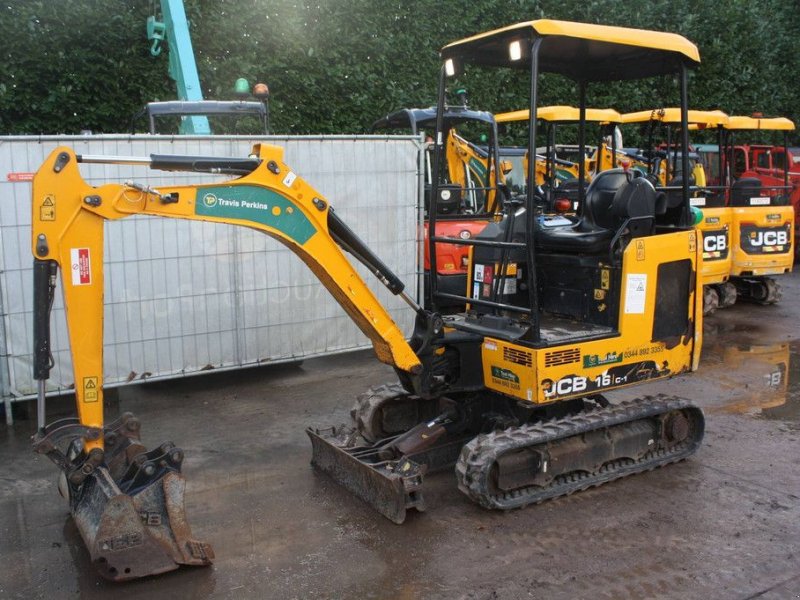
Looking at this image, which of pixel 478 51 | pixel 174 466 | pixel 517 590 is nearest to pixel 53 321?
pixel 174 466

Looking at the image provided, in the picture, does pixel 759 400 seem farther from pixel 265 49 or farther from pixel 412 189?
pixel 265 49

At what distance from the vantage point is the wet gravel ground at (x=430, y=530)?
13.8 feet

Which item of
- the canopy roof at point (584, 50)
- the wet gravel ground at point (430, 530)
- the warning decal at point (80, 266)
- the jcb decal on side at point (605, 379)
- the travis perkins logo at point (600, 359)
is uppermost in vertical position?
the canopy roof at point (584, 50)

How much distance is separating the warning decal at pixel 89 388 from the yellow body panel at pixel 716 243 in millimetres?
8787

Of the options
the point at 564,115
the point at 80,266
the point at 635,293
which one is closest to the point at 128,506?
the point at 80,266

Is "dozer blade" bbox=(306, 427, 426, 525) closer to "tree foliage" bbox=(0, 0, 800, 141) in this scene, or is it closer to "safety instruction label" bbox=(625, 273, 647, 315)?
"safety instruction label" bbox=(625, 273, 647, 315)

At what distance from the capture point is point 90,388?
421 cm

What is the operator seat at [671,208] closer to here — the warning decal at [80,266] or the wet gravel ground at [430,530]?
the wet gravel ground at [430,530]

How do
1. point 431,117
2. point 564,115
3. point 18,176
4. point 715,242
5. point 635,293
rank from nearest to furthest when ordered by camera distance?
point 635,293 → point 18,176 → point 431,117 → point 715,242 → point 564,115

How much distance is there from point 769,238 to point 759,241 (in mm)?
167

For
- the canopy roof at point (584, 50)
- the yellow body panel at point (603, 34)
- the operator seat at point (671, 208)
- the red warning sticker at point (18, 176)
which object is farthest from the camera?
the red warning sticker at point (18, 176)

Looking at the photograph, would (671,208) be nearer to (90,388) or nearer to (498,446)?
(498,446)

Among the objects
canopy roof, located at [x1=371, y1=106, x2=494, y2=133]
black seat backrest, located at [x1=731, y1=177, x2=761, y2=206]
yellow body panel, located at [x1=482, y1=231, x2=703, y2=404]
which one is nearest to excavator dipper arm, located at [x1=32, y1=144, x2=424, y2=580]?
yellow body panel, located at [x1=482, y1=231, x2=703, y2=404]

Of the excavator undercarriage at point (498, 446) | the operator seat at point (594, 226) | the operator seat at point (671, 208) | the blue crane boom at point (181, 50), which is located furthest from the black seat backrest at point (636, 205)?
the blue crane boom at point (181, 50)
